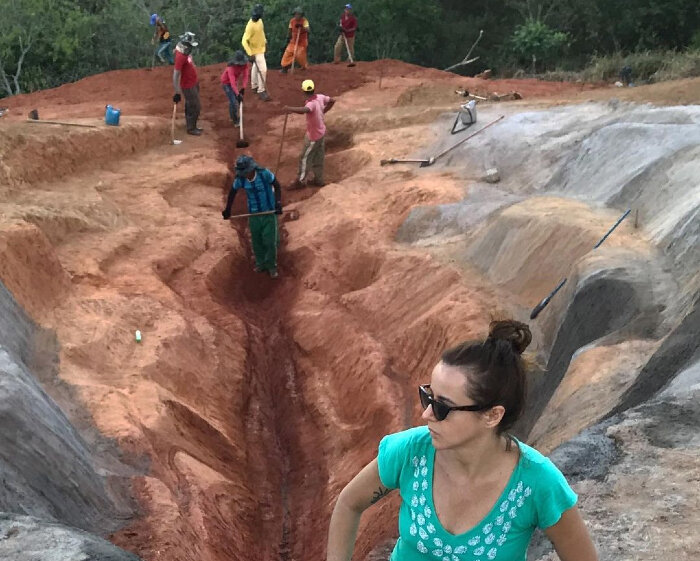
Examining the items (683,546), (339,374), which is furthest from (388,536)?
(339,374)

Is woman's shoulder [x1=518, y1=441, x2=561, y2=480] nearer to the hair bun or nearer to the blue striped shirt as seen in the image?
the hair bun

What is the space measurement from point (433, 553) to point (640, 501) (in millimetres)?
1694

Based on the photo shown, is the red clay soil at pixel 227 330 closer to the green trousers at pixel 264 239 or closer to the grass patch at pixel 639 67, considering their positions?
the green trousers at pixel 264 239

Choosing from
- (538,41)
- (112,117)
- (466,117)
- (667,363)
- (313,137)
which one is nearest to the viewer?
(667,363)

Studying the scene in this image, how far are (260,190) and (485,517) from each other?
27.0 ft

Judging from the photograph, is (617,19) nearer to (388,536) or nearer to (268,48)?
(268,48)

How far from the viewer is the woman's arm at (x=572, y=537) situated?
85.0 inches

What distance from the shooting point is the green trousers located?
1027cm

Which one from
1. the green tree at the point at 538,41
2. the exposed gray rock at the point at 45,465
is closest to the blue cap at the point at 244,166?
the exposed gray rock at the point at 45,465

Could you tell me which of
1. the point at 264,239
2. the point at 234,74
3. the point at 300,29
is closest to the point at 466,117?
the point at 264,239

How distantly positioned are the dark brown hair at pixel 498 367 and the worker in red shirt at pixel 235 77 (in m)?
13.9

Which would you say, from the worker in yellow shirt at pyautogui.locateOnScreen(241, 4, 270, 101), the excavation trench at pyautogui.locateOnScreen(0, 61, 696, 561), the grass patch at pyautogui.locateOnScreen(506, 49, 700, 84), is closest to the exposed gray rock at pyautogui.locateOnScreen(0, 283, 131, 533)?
the excavation trench at pyautogui.locateOnScreen(0, 61, 696, 561)

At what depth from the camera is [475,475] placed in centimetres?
225

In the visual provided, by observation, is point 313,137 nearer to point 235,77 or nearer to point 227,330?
point 235,77
